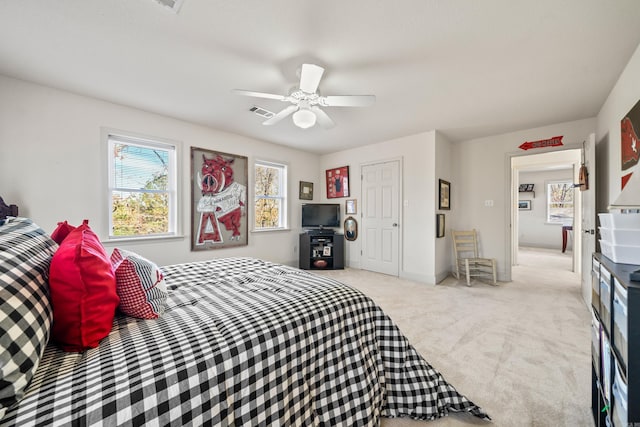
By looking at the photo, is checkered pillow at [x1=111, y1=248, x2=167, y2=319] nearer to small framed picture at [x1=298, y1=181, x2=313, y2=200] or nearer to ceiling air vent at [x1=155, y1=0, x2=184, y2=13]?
ceiling air vent at [x1=155, y1=0, x2=184, y2=13]

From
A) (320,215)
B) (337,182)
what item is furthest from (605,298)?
(337,182)

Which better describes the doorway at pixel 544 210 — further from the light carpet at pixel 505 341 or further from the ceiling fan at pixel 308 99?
the ceiling fan at pixel 308 99

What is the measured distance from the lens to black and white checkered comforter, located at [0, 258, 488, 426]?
0.73m

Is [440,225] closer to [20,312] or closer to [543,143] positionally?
[543,143]

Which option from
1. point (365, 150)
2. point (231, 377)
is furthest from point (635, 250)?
point (365, 150)

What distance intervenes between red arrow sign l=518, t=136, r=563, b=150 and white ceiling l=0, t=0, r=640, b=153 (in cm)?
56

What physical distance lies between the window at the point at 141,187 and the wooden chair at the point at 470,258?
4.51 m

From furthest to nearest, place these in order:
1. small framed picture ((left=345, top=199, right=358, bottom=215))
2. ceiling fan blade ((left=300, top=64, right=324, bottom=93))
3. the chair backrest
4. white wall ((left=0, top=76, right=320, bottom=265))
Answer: small framed picture ((left=345, top=199, right=358, bottom=215)), the chair backrest, white wall ((left=0, top=76, right=320, bottom=265)), ceiling fan blade ((left=300, top=64, right=324, bottom=93))

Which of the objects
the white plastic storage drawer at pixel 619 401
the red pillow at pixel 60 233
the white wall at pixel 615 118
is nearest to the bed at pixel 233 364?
the red pillow at pixel 60 233

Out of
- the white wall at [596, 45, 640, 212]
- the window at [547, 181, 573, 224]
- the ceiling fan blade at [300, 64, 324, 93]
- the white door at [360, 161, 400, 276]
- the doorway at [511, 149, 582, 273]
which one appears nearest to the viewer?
the ceiling fan blade at [300, 64, 324, 93]

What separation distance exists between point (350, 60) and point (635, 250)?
2.07 metres

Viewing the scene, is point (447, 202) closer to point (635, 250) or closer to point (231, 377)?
point (635, 250)

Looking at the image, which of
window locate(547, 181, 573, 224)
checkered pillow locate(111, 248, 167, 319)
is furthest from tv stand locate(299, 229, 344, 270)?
window locate(547, 181, 573, 224)

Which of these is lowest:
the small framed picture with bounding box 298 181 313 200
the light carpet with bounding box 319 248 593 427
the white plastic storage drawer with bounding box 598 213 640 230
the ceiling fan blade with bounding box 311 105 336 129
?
the light carpet with bounding box 319 248 593 427
